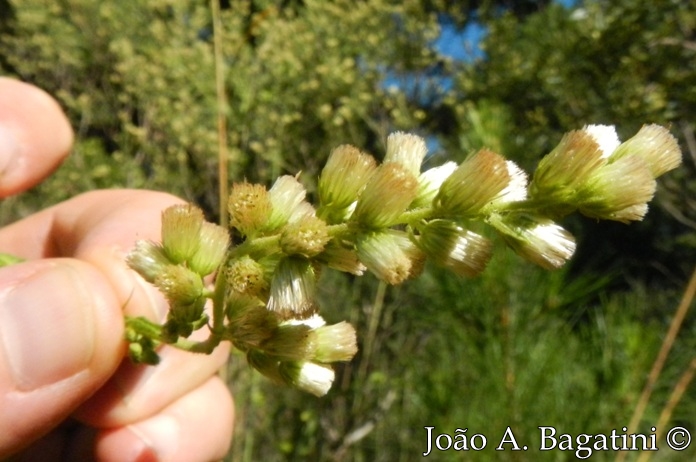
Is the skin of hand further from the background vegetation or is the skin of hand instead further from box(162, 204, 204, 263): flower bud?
the background vegetation

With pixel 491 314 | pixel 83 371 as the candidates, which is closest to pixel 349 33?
pixel 491 314

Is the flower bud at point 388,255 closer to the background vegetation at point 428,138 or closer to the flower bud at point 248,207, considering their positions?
the flower bud at point 248,207

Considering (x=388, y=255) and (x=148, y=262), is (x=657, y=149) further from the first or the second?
(x=148, y=262)

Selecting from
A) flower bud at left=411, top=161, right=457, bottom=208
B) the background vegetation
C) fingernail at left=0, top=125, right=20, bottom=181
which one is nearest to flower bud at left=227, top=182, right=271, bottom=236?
flower bud at left=411, top=161, right=457, bottom=208

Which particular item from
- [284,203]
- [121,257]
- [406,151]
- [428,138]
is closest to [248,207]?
[284,203]

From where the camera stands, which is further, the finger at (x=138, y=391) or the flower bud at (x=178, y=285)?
the finger at (x=138, y=391)

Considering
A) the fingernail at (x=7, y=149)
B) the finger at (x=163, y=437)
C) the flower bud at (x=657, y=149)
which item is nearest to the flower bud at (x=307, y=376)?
the flower bud at (x=657, y=149)
